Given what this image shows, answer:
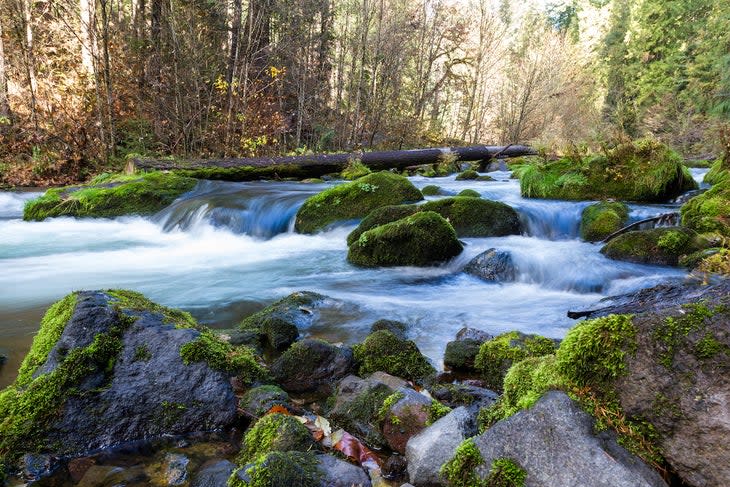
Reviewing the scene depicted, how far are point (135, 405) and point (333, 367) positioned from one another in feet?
4.67

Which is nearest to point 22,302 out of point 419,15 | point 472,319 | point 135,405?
point 135,405

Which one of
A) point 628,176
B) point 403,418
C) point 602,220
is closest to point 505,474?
point 403,418

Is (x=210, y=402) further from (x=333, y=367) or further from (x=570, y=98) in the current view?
(x=570, y=98)

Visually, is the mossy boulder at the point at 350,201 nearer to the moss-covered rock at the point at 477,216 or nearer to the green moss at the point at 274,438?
the moss-covered rock at the point at 477,216

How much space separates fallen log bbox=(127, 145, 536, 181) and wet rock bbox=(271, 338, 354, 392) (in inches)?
428

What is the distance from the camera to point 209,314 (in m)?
5.73

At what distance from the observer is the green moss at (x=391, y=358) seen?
A: 366 cm

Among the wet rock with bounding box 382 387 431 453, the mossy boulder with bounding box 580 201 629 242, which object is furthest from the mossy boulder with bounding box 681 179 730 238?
the wet rock with bounding box 382 387 431 453

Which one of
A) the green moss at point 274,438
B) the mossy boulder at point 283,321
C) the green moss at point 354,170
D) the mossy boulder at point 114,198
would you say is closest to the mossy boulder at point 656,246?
the mossy boulder at point 283,321

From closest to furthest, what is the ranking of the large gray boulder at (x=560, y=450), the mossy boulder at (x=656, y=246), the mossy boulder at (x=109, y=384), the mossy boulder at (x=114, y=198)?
1. the large gray boulder at (x=560, y=450)
2. the mossy boulder at (x=109, y=384)
3. the mossy boulder at (x=656, y=246)
4. the mossy boulder at (x=114, y=198)

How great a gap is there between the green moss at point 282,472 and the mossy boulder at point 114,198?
1074cm

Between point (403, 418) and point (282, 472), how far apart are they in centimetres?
83

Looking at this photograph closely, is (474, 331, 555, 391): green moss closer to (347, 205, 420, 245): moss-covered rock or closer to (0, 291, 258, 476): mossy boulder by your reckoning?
(0, 291, 258, 476): mossy boulder

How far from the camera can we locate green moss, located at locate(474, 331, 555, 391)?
11.8 ft
